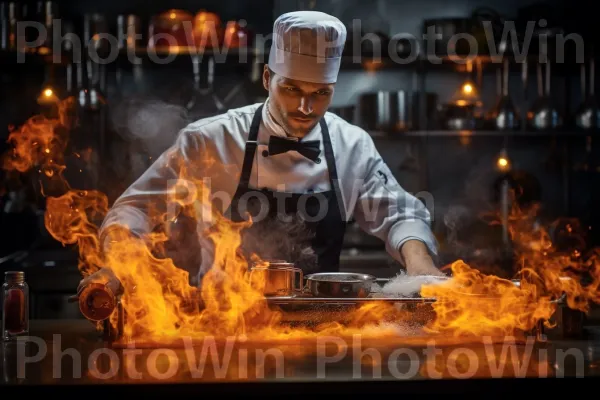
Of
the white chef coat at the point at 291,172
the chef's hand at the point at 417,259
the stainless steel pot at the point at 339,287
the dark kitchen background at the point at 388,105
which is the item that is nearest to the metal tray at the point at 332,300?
the stainless steel pot at the point at 339,287

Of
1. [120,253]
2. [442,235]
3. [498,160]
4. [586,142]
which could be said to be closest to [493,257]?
[442,235]

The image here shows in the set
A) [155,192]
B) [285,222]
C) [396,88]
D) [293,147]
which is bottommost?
[285,222]

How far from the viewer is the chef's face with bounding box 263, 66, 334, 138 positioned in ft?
9.58

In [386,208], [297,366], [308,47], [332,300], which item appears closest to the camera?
[297,366]

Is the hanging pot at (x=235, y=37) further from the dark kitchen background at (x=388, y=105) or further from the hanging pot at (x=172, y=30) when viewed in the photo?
the hanging pot at (x=172, y=30)

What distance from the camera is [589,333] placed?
8.10ft

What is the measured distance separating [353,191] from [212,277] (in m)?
0.95

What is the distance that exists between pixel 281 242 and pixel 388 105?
1.80 metres

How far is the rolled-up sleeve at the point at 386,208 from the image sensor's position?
3240 mm

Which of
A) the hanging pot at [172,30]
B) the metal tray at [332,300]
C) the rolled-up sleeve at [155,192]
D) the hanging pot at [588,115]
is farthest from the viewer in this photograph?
the hanging pot at [588,115]

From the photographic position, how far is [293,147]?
3.20m

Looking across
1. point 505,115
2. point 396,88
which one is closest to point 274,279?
point 505,115

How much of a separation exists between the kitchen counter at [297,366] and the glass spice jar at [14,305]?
0.18 ft

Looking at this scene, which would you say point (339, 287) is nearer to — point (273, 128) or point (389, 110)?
point (273, 128)
